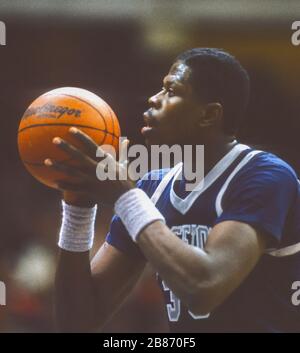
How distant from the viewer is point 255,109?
Answer: 440 centimetres

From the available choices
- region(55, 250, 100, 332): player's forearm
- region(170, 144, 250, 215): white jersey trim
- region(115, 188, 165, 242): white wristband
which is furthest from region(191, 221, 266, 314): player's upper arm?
region(55, 250, 100, 332): player's forearm

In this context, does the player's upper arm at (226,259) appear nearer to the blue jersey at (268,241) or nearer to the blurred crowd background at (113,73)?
the blue jersey at (268,241)

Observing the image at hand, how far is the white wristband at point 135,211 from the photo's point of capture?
6.42 feet

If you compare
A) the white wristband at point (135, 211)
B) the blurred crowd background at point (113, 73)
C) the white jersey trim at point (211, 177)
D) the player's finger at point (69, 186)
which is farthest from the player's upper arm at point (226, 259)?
the blurred crowd background at point (113, 73)

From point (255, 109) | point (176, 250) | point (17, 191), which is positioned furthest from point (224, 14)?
point (176, 250)

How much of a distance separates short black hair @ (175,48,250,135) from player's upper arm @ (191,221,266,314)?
0.53 m

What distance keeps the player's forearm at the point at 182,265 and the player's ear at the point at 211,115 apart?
552 mm

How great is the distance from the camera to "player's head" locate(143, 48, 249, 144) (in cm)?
227

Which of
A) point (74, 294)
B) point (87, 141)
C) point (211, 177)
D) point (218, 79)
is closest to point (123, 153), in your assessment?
point (87, 141)

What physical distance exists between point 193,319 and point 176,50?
7.89 feet

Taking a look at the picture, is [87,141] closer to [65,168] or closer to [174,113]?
[65,168]

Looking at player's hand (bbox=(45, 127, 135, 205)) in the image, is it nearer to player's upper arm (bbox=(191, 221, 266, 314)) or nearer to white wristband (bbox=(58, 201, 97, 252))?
white wristband (bbox=(58, 201, 97, 252))

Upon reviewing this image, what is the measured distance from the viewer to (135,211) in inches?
78.1

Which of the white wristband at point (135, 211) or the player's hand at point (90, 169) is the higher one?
the player's hand at point (90, 169)
